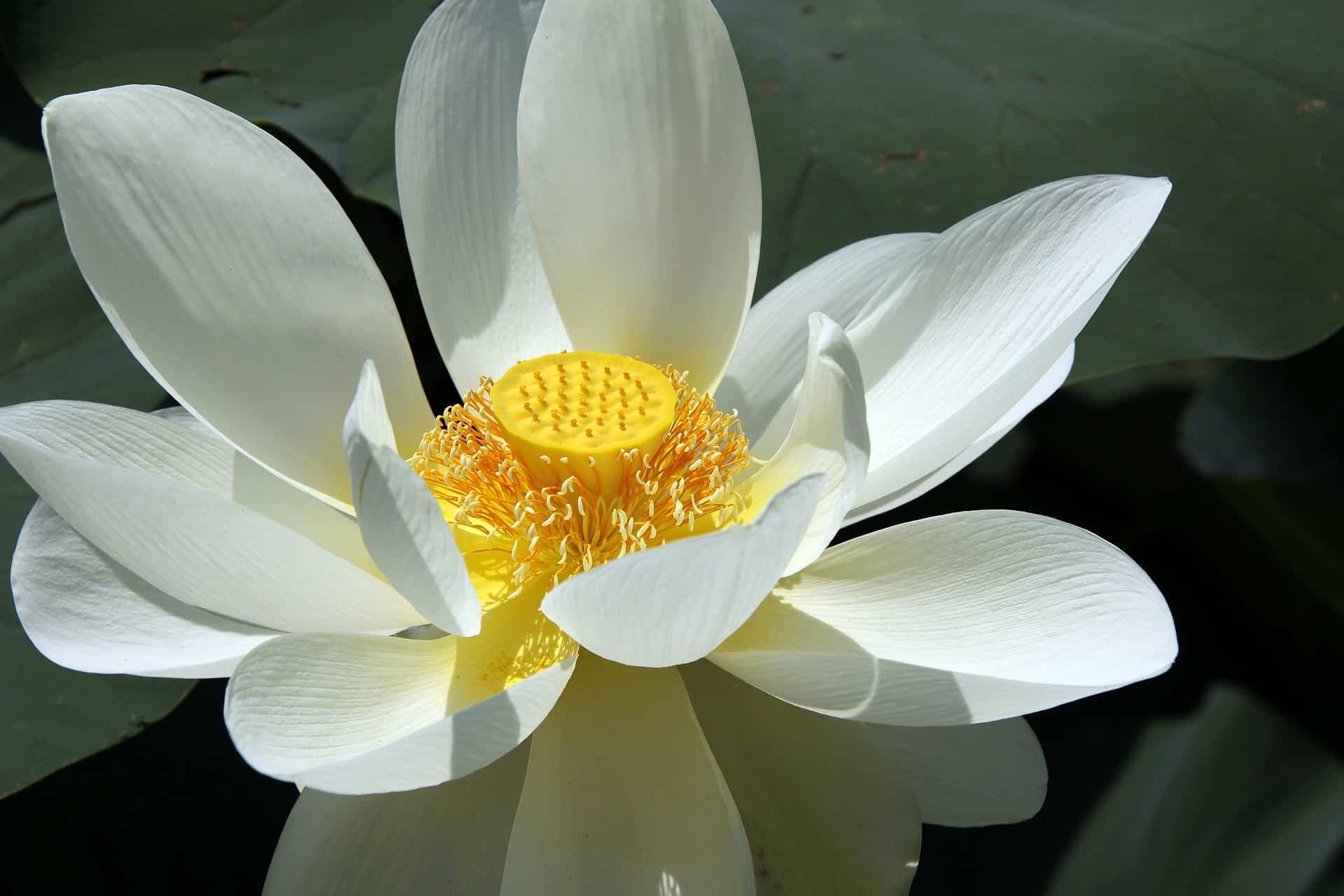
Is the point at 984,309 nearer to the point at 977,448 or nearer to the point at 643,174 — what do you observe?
the point at 977,448

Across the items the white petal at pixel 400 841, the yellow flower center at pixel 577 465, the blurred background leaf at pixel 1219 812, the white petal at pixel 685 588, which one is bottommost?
the blurred background leaf at pixel 1219 812

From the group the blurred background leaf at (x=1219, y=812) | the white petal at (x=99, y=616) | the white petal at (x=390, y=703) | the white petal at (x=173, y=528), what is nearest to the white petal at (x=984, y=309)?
the white petal at (x=390, y=703)

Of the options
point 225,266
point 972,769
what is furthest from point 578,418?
point 972,769

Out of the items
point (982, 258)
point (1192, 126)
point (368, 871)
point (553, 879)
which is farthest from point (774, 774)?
point (1192, 126)

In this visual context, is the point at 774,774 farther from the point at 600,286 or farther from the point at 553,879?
the point at 600,286

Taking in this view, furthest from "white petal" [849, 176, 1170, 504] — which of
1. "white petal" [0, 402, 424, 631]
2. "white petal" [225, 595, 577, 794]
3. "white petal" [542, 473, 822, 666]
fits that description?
"white petal" [0, 402, 424, 631]

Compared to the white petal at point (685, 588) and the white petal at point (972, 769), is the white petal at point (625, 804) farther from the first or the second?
the white petal at point (972, 769)
